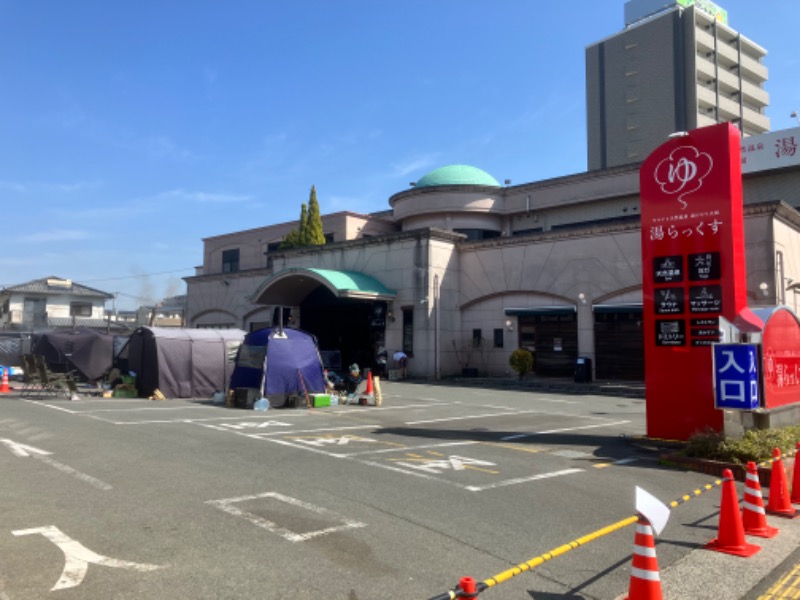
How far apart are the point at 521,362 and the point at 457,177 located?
1679 cm

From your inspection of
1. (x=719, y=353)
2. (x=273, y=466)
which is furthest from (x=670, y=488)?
(x=273, y=466)

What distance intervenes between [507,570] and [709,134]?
31.4 feet

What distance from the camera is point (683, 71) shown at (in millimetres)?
63062

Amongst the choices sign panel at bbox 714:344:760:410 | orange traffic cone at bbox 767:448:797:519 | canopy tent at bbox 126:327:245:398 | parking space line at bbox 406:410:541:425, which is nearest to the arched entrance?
canopy tent at bbox 126:327:245:398

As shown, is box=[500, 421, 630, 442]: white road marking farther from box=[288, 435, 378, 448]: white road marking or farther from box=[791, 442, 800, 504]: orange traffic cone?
box=[791, 442, 800, 504]: orange traffic cone

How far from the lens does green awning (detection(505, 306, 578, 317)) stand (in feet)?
83.6

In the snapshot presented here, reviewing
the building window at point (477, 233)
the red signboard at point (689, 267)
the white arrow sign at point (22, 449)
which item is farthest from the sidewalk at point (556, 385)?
the white arrow sign at point (22, 449)

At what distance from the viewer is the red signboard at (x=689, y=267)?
1088 centimetres

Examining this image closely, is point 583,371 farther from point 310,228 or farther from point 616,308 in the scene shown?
point 310,228

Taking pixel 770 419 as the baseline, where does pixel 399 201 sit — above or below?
above

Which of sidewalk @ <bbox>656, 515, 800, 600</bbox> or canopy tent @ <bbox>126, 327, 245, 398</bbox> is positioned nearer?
sidewalk @ <bbox>656, 515, 800, 600</bbox>

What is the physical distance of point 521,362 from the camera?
2525 centimetres

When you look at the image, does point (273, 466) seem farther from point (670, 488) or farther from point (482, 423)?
point (482, 423)

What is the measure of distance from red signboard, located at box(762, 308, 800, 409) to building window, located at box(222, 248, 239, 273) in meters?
40.0
